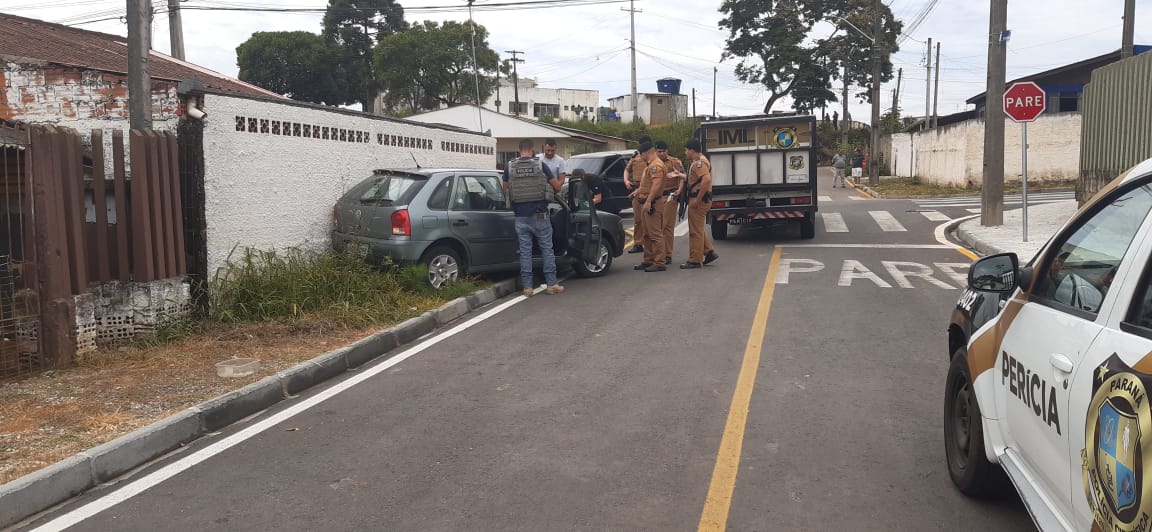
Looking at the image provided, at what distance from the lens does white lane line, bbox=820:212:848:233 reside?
59.2ft

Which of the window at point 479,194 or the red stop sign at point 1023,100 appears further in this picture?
the red stop sign at point 1023,100

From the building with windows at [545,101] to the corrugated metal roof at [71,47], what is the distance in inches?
2661

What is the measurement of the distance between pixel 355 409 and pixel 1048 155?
3022 centimetres

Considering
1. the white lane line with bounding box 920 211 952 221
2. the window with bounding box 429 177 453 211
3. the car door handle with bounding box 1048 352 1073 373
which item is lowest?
the white lane line with bounding box 920 211 952 221

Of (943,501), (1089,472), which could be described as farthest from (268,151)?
(1089,472)

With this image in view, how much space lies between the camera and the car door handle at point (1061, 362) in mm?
2961

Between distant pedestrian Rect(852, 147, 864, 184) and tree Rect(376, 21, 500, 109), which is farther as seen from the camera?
tree Rect(376, 21, 500, 109)

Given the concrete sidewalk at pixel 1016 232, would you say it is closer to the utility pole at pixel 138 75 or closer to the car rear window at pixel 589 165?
the car rear window at pixel 589 165

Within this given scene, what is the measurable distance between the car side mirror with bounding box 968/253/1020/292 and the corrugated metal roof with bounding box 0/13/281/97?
29.0 ft

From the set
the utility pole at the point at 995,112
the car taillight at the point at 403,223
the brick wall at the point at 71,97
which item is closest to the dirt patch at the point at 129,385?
the car taillight at the point at 403,223

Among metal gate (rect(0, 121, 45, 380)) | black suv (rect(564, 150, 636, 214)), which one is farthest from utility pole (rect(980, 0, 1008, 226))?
metal gate (rect(0, 121, 45, 380))

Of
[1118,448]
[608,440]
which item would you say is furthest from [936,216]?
[1118,448]

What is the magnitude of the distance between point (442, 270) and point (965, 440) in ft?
22.8

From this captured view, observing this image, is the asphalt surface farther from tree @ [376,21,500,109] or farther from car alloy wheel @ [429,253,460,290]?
tree @ [376,21,500,109]
